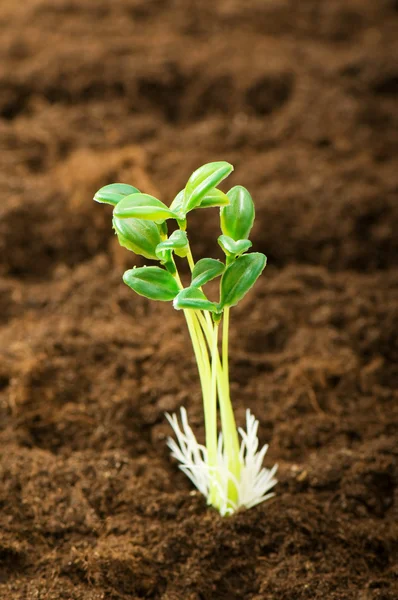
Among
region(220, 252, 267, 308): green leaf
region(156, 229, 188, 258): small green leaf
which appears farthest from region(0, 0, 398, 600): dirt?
region(156, 229, 188, 258): small green leaf

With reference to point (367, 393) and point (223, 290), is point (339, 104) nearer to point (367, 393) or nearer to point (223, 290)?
point (367, 393)

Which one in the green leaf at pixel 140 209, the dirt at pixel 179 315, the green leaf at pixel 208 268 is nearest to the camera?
the green leaf at pixel 140 209

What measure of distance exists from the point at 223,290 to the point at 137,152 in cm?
133

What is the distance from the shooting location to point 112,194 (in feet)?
3.95

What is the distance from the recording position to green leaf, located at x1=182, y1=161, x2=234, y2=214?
Result: 3.72 ft

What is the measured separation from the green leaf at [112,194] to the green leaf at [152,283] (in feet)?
0.38

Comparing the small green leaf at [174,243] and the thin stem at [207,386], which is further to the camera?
the thin stem at [207,386]

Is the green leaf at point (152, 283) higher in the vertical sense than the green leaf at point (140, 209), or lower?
lower

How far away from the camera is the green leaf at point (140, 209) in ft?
3.62

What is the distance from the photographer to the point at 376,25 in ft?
10.8

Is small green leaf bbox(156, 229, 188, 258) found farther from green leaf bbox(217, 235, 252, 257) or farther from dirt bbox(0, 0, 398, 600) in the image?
dirt bbox(0, 0, 398, 600)

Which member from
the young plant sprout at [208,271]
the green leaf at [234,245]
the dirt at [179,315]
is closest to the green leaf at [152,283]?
the young plant sprout at [208,271]

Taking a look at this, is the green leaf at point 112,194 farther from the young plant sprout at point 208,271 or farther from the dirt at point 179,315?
the dirt at point 179,315

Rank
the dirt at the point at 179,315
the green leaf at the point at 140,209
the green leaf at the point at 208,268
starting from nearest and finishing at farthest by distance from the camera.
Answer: the green leaf at the point at 140,209, the green leaf at the point at 208,268, the dirt at the point at 179,315
